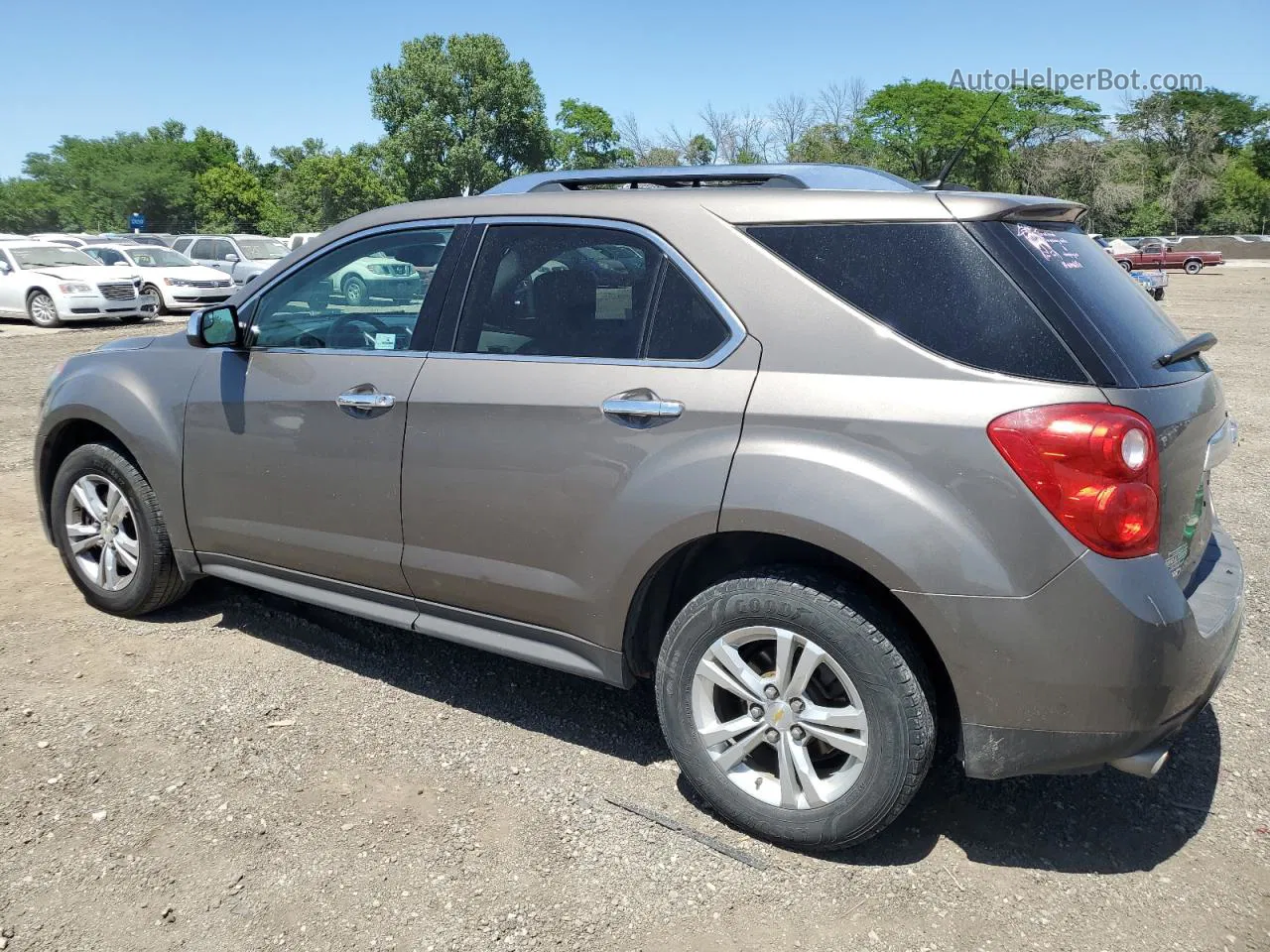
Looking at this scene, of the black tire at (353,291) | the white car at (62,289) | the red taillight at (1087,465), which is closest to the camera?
the red taillight at (1087,465)

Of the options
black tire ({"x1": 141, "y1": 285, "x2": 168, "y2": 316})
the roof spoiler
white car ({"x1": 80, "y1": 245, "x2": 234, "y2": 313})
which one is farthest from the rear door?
black tire ({"x1": 141, "y1": 285, "x2": 168, "y2": 316})

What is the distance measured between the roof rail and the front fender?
160 centimetres

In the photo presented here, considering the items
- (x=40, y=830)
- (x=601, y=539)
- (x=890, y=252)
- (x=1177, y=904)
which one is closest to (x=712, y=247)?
(x=890, y=252)

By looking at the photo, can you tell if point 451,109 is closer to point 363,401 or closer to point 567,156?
point 567,156

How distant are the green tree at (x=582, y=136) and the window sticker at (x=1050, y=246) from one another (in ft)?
218

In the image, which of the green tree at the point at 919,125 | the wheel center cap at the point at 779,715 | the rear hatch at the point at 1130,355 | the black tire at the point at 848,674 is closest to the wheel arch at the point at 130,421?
the black tire at the point at 848,674

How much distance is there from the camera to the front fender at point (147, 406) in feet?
13.8

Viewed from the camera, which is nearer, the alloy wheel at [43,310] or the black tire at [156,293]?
the alloy wheel at [43,310]

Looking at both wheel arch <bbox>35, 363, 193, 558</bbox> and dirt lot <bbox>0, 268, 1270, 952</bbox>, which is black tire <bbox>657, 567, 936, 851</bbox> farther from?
wheel arch <bbox>35, 363, 193, 558</bbox>

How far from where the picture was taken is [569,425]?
3.12m

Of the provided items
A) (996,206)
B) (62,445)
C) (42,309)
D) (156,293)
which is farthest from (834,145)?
(996,206)

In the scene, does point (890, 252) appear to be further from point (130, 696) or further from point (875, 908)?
point (130, 696)

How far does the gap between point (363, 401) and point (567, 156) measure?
6730cm

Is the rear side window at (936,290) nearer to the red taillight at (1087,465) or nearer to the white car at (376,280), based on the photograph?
the red taillight at (1087,465)
